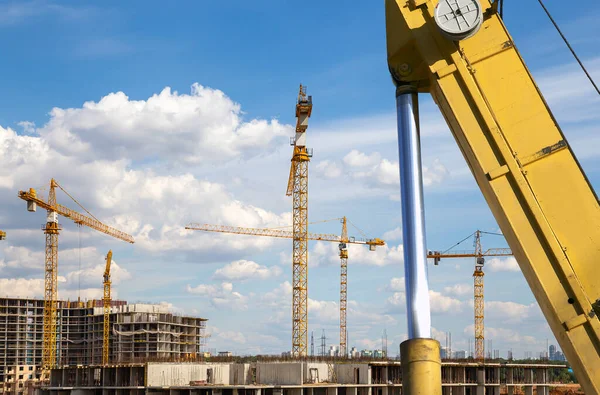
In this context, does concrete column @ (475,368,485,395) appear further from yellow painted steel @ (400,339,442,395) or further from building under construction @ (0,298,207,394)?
yellow painted steel @ (400,339,442,395)

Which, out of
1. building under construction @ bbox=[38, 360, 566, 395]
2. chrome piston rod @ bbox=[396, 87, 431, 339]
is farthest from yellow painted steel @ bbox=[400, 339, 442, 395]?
building under construction @ bbox=[38, 360, 566, 395]

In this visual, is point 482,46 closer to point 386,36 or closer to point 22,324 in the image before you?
point 386,36

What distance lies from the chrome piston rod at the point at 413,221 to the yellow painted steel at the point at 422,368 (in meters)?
0.11

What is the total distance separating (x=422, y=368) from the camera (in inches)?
319

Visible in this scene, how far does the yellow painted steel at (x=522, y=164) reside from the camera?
26.8 feet

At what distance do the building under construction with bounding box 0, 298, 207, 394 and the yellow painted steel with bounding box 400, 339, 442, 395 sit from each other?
418 feet

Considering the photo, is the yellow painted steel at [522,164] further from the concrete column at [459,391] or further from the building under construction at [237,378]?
the concrete column at [459,391]

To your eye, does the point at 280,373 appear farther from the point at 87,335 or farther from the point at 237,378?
the point at 87,335

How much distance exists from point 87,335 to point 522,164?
161 m

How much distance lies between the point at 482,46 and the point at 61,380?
69.7 meters

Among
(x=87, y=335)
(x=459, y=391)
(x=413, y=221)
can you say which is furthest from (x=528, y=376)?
(x=87, y=335)

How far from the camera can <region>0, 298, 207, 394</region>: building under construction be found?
139 meters

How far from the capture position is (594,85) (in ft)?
29.6

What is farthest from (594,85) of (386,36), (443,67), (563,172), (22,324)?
(22,324)
